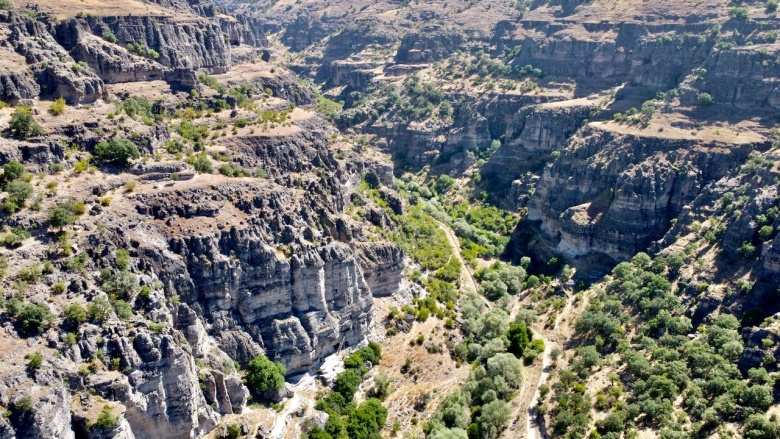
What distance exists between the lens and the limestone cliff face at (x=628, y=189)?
310ft

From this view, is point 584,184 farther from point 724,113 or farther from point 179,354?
point 179,354

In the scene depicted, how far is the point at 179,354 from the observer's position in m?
52.8

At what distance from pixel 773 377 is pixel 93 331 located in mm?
58006

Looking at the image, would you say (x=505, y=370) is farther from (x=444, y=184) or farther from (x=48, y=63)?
(x=444, y=184)

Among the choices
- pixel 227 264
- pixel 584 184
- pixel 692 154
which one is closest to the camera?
pixel 227 264

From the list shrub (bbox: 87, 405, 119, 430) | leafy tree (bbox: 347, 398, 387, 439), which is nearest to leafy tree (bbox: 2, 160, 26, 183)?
shrub (bbox: 87, 405, 119, 430)

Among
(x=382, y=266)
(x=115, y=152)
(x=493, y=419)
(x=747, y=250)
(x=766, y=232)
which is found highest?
(x=115, y=152)

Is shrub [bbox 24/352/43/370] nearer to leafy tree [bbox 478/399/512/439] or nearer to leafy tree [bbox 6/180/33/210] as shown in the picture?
leafy tree [bbox 6/180/33/210]

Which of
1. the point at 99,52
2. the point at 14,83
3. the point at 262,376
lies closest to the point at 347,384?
the point at 262,376

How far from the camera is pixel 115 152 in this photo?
68.4m

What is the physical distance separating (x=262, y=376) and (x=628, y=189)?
59.7 m

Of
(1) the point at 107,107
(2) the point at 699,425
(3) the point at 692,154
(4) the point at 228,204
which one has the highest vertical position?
(1) the point at 107,107

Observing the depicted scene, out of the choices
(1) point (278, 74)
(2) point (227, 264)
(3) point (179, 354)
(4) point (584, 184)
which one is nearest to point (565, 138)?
(4) point (584, 184)

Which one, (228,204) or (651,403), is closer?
(651,403)
